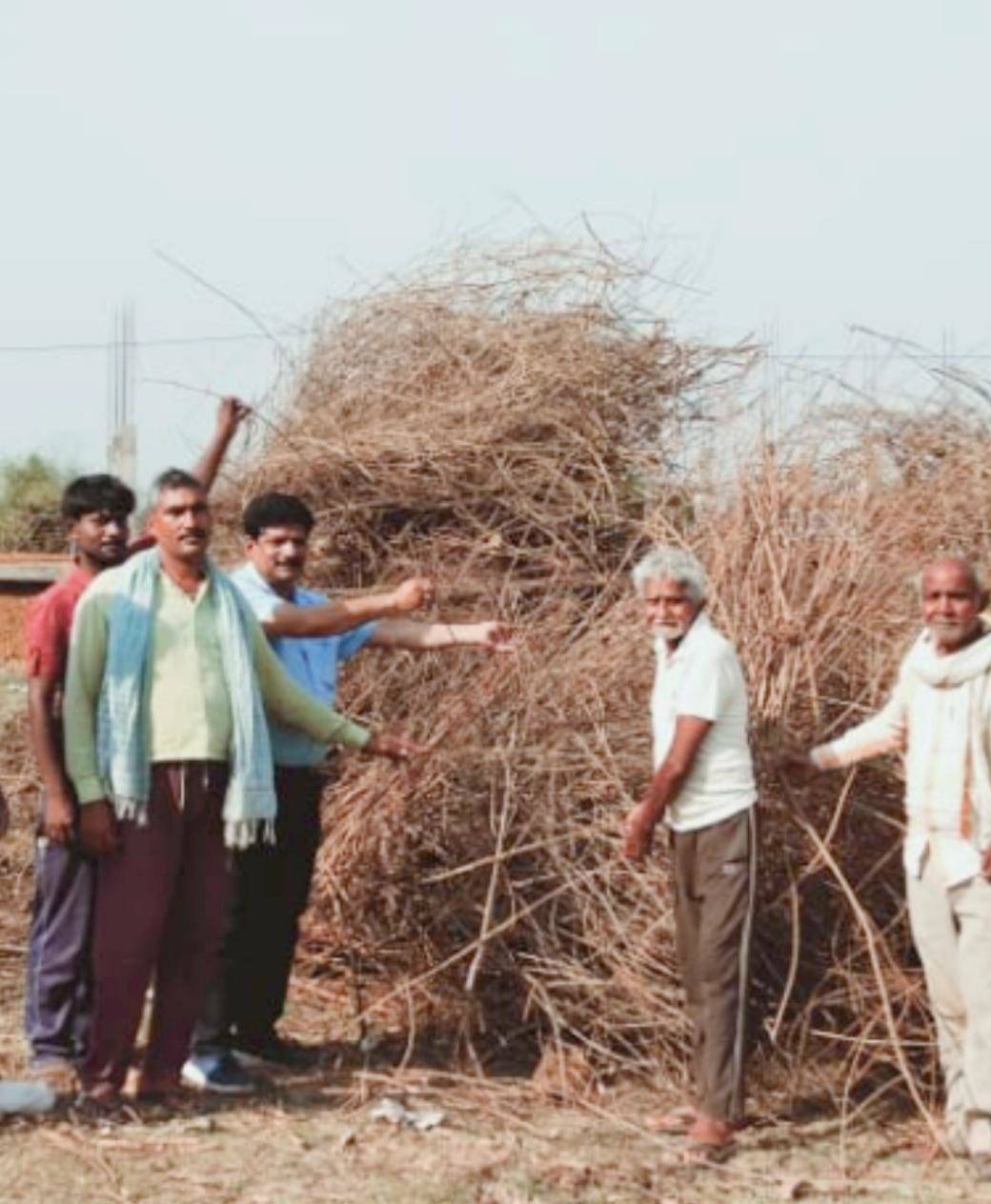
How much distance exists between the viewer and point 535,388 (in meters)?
6.89

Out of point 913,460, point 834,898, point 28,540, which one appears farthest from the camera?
point 28,540

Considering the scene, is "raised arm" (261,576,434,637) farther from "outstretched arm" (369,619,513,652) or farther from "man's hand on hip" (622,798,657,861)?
"man's hand on hip" (622,798,657,861)

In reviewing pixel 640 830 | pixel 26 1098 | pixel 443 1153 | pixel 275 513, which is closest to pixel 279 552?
pixel 275 513

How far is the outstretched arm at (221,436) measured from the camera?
6098mm

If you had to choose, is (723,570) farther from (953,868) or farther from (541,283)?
(541,283)

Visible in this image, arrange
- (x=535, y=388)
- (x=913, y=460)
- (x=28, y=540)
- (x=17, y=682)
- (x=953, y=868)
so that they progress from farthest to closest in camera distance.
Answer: (x=28, y=540)
(x=17, y=682)
(x=535, y=388)
(x=913, y=460)
(x=953, y=868)

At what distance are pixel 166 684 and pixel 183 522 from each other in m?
0.42

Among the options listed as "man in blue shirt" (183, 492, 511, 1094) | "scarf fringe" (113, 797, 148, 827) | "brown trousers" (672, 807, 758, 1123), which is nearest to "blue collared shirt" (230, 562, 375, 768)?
"man in blue shirt" (183, 492, 511, 1094)

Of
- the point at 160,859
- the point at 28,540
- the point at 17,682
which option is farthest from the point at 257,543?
the point at 28,540

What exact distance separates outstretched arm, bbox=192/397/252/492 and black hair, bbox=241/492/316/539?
23.9 inches

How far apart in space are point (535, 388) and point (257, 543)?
1702 mm

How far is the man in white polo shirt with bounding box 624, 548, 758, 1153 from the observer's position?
15.7ft

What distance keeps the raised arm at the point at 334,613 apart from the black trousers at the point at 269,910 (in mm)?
398

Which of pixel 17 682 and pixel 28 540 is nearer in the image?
pixel 17 682
